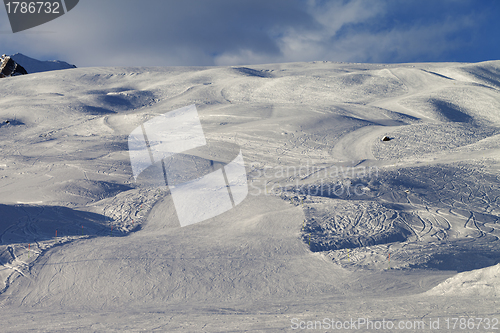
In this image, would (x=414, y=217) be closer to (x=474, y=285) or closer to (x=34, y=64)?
(x=474, y=285)

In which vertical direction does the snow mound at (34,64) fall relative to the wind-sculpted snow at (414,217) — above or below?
above

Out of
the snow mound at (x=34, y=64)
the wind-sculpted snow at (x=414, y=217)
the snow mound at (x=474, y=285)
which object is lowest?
the wind-sculpted snow at (x=414, y=217)

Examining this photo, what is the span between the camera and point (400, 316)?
7.53m

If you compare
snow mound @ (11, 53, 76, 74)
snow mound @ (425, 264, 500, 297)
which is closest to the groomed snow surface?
snow mound @ (425, 264, 500, 297)

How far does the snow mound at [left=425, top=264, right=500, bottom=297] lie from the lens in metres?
8.09

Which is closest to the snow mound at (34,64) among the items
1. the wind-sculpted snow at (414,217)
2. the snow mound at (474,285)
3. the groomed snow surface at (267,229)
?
the groomed snow surface at (267,229)

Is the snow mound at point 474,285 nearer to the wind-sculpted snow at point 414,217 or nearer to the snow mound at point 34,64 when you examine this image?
the wind-sculpted snow at point 414,217

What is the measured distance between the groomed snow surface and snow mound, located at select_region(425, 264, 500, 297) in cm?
3

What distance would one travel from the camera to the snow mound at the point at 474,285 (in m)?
8.09

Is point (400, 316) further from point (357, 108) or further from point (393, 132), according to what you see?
point (357, 108)

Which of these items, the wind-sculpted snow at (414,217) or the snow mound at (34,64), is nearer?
the wind-sculpted snow at (414,217)

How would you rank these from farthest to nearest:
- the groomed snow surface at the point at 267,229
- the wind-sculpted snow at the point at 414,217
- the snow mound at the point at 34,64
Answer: the snow mound at the point at 34,64 < the wind-sculpted snow at the point at 414,217 < the groomed snow surface at the point at 267,229

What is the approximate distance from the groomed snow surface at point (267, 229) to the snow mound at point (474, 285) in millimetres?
33

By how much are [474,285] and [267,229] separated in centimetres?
670
